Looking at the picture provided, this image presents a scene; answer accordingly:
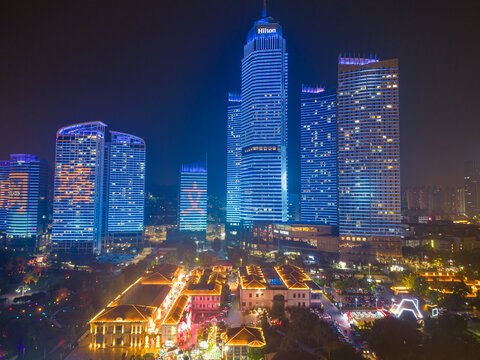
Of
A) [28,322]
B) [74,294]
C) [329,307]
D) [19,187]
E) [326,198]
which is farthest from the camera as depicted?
[326,198]

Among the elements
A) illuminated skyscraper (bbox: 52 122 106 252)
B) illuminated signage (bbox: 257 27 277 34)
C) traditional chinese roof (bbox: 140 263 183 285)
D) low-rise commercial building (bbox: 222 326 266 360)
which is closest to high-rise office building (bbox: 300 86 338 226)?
illuminated signage (bbox: 257 27 277 34)

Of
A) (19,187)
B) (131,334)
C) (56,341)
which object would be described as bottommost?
(56,341)

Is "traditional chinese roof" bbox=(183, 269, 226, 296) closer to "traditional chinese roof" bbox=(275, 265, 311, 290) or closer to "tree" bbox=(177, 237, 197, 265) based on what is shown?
"traditional chinese roof" bbox=(275, 265, 311, 290)

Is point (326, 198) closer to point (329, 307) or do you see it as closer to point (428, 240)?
point (428, 240)

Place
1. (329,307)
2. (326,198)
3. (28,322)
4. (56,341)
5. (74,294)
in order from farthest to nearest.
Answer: (326,198)
(74,294)
(329,307)
(28,322)
(56,341)

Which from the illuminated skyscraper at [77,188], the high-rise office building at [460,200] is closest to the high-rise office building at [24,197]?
the illuminated skyscraper at [77,188]

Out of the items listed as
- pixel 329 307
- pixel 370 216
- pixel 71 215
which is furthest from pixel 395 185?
pixel 71 215

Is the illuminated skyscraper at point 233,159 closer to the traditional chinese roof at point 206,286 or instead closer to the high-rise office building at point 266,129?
the high-rise office building at point 266,129
